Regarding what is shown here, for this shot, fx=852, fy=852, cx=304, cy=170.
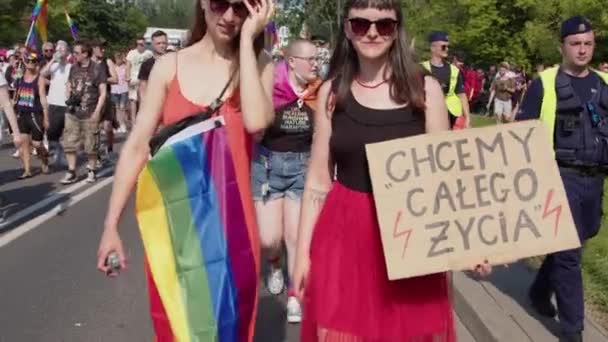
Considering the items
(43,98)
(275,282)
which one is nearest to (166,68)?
(275,282)

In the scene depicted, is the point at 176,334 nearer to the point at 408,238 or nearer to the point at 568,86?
the point at 408,238

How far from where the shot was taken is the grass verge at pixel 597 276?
5461 millimetres

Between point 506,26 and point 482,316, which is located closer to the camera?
point 482,316

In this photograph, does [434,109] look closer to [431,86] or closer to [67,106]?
[431,86]

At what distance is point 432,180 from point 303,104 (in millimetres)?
3012

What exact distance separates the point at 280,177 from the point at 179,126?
9.59ft

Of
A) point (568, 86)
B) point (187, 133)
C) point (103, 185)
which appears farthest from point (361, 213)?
point (103, 185)

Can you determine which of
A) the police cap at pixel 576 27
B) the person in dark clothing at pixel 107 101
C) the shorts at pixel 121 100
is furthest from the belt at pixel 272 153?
the shorts at pixel 121 100

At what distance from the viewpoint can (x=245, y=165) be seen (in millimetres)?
3029

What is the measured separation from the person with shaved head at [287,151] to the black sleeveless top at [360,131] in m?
2.68

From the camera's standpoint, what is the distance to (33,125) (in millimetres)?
12484

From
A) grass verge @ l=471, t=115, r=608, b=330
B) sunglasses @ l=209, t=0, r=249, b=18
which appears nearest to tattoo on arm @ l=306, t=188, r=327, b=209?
sunglasses @ l=209, t=0, r=249, b=18

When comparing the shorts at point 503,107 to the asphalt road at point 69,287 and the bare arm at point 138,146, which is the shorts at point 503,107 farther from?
the bare arm at point 138,146

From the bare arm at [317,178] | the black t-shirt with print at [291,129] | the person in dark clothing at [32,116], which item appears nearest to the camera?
the bare arm at [317,178]
